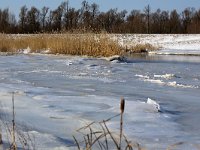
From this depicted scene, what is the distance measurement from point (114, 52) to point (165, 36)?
2878 centimetres

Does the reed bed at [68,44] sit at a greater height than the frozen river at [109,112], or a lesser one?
greater

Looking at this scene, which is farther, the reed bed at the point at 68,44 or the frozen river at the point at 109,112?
the reed bed at the point at 68,44

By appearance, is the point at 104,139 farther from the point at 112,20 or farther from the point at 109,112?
the point at 112,20

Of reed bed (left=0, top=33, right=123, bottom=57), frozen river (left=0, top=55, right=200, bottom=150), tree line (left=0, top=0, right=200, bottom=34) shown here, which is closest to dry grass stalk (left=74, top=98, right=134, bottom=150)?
frozen river (left=0, top=55, right=200, bottom=150)

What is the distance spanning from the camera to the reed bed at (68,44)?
41.7 ft

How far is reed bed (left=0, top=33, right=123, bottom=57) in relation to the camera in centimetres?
1270

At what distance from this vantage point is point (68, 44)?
13930 mm

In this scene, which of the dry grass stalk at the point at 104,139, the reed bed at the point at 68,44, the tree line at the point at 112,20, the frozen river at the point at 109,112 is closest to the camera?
the dry grass stalk at the point at 104,139

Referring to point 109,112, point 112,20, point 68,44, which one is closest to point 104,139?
point 109,112

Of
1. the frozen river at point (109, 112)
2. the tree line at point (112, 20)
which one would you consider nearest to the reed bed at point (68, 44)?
the frozen river at point (109, 112)

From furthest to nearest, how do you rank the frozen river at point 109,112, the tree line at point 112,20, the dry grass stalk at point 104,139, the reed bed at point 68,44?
the tree line at point 112,20
the reed bed at point 68,44
the frozen river at point 109,112
the dry grass stalk at point 104,139

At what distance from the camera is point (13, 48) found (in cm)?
1633

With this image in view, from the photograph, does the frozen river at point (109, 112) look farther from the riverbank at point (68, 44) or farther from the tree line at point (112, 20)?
the tree line at point (112, 20)

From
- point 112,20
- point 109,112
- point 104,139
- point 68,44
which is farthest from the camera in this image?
point 112,20
